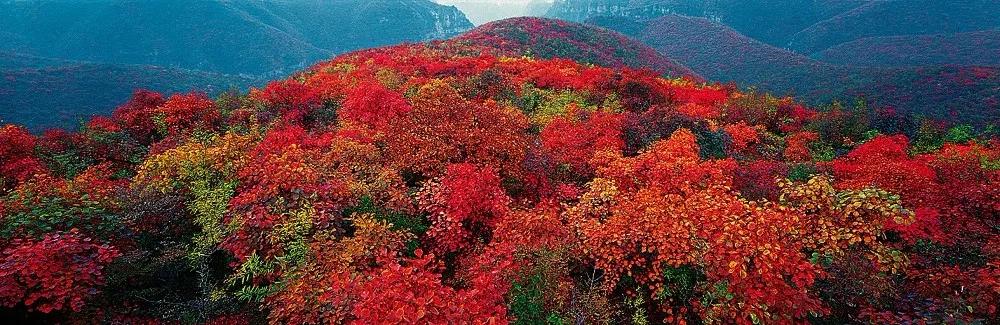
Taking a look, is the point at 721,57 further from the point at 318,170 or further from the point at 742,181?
the point at 318,170

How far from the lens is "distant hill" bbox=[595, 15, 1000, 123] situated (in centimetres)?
5628

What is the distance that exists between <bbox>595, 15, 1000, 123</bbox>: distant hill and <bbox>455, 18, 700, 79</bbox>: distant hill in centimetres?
2380

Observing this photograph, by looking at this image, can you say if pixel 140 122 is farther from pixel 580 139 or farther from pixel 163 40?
pixel 163 40

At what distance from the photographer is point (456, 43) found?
192ft

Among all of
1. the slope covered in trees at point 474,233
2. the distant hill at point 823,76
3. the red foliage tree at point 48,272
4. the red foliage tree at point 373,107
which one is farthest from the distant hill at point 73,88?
the distant hill at point 823,76

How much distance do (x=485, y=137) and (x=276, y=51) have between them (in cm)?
17572

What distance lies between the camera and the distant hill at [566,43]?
6444cm

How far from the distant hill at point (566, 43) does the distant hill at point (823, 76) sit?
23.8 m

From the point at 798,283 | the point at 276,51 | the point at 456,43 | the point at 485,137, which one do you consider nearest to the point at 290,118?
the point at 485,137

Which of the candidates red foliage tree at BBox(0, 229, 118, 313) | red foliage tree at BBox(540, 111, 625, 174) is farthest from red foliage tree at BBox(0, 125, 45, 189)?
red foliage tree at BBox(540, 111, 625, 174)

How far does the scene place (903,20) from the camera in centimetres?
12850

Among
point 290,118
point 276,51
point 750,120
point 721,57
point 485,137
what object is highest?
point 276,51

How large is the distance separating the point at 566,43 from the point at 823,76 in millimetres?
55424

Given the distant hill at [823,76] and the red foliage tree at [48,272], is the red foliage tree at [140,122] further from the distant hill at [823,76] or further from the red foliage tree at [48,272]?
the distant hill at [823,76]
